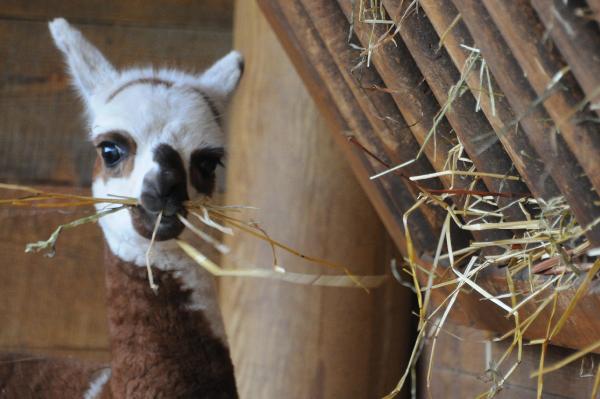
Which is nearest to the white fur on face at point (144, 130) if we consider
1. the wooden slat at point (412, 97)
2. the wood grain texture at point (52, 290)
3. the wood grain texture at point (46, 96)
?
the wooden slat at point (412, 97)

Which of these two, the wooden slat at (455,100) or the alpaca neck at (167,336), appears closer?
the wooden slat at (455,100)

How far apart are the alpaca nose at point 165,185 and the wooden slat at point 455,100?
19.3 inches

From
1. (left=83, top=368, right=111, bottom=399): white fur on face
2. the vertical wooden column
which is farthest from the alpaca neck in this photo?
the vertical wooden column

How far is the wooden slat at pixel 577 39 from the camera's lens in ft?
3.12

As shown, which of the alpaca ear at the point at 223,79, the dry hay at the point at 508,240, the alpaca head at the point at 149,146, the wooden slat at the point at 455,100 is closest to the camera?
the dry hay at the point at 508,240

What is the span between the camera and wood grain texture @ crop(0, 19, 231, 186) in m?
2.81

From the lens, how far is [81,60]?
6.52ft

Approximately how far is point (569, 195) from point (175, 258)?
884 millimetres

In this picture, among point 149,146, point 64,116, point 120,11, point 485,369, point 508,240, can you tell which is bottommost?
point 485,369

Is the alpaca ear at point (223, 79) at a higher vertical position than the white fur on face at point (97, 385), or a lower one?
higher

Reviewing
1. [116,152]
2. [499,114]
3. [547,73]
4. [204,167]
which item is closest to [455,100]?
[499,114]

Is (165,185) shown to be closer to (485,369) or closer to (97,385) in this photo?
(97,385)

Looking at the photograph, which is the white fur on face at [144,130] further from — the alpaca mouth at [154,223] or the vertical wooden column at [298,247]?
the vertical wooden column at [298,247]

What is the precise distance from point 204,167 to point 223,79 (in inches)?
13.0
